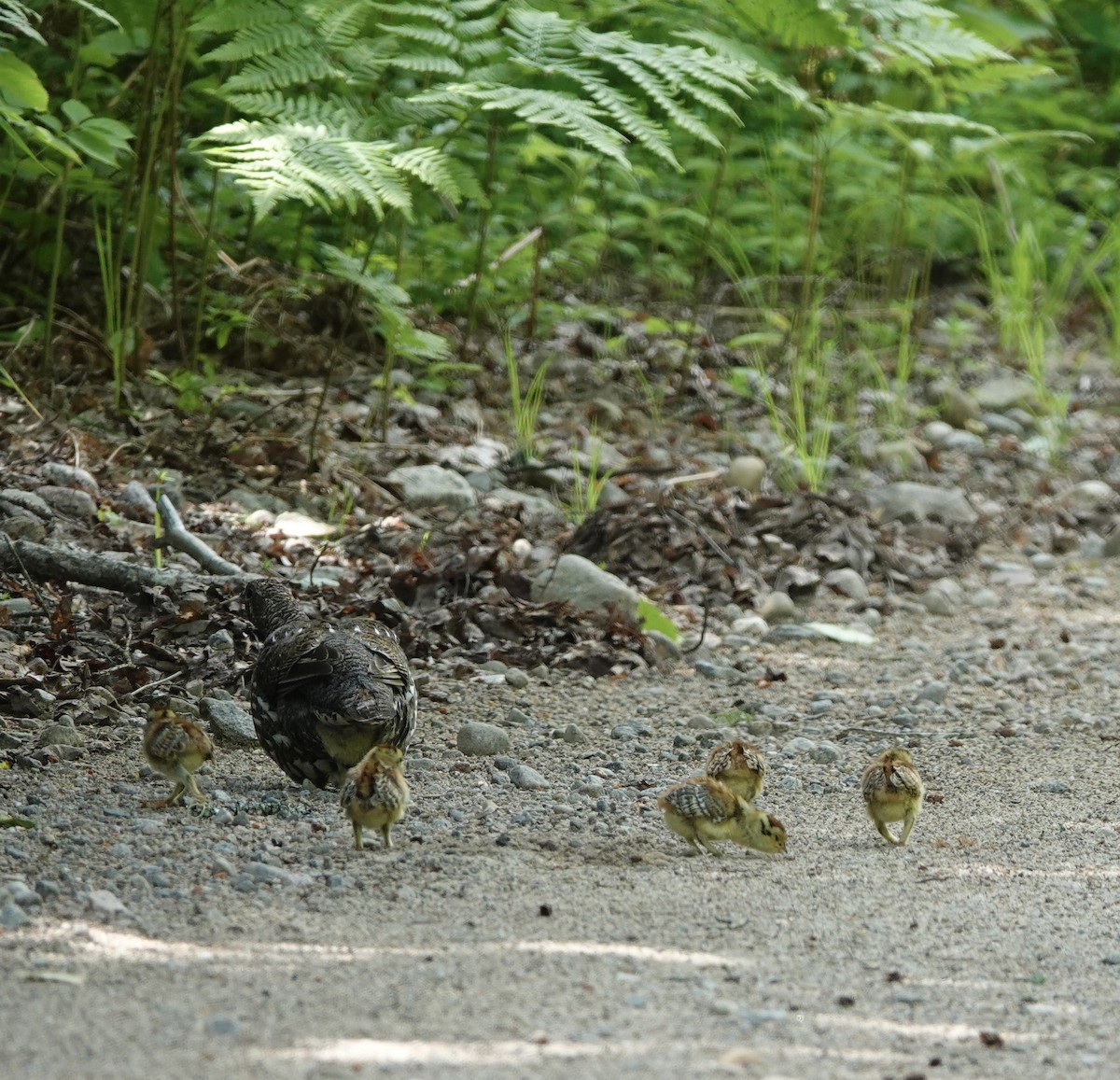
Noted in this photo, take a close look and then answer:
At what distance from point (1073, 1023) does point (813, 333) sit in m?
6.49

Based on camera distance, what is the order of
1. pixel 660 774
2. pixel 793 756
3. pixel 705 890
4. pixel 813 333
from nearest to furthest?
1. pixel 705 890
2. pixel 660 774
3. pixel 793 756
4. pixel 813 333

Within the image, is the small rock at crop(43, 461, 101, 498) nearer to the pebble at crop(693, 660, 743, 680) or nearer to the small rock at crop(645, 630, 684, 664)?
the small rock at crop(645, 630, 684, 664)

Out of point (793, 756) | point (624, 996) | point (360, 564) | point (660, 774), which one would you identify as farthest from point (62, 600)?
point (624, 996)

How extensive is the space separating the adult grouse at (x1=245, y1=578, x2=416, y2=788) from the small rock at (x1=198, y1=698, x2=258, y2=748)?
337 millimetres

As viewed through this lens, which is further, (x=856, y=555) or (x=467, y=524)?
(x=856, y=555)

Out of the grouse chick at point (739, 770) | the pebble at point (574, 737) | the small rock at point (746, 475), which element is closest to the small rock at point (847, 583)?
the small rock at point (746, 475)

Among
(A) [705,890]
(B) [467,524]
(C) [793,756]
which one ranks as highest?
(A) [705,890]

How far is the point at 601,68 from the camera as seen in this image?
6879 mm

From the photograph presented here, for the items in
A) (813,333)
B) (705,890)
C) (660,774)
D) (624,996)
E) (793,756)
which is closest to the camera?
(624,996)

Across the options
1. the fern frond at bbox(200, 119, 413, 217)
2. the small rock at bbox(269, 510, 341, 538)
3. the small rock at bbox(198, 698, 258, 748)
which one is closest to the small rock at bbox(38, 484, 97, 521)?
the small rock at bbox(269, 510, 341, 538)

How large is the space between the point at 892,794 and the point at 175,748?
2.00 meters

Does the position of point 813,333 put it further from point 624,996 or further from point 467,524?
point 624,996

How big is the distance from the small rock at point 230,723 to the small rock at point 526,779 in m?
0.85

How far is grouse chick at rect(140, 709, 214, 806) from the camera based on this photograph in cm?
417
